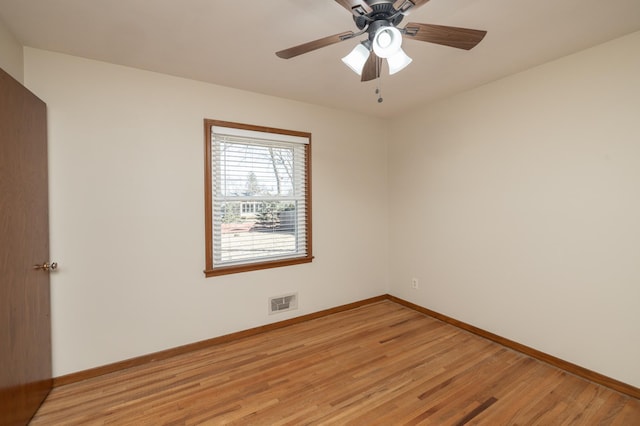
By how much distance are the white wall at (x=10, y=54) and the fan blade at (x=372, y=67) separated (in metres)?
2.21

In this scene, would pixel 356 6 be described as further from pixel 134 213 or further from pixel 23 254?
pixel 23 254

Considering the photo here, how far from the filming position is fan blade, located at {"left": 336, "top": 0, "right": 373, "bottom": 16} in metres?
1.27

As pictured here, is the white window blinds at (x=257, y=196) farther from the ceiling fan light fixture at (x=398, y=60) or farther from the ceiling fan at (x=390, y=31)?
the ceiling fan light fixture at (x=398, y=60)

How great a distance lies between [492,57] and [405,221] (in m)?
1.98

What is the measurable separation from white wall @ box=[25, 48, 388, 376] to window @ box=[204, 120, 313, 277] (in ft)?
0.36

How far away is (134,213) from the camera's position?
8.02 ft

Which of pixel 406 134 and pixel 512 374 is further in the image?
pixel 406 134

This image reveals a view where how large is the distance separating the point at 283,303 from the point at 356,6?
2.75m

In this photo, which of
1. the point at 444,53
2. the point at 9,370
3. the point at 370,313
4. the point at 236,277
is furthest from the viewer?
the point at 370,313

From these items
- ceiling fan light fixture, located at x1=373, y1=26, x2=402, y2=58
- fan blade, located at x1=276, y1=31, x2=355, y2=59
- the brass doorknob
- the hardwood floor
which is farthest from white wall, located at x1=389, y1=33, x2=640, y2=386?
the brass doorknob

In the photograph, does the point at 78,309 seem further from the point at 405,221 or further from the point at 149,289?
the point at 405,221

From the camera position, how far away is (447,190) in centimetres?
324

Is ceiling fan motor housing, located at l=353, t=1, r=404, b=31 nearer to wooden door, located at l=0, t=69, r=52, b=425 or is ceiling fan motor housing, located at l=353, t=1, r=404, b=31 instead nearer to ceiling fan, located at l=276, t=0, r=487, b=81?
ceiling fan, located at l=276, t=0, r=487, b=81

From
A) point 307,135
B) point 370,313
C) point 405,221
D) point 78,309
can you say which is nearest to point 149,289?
point 78,309
